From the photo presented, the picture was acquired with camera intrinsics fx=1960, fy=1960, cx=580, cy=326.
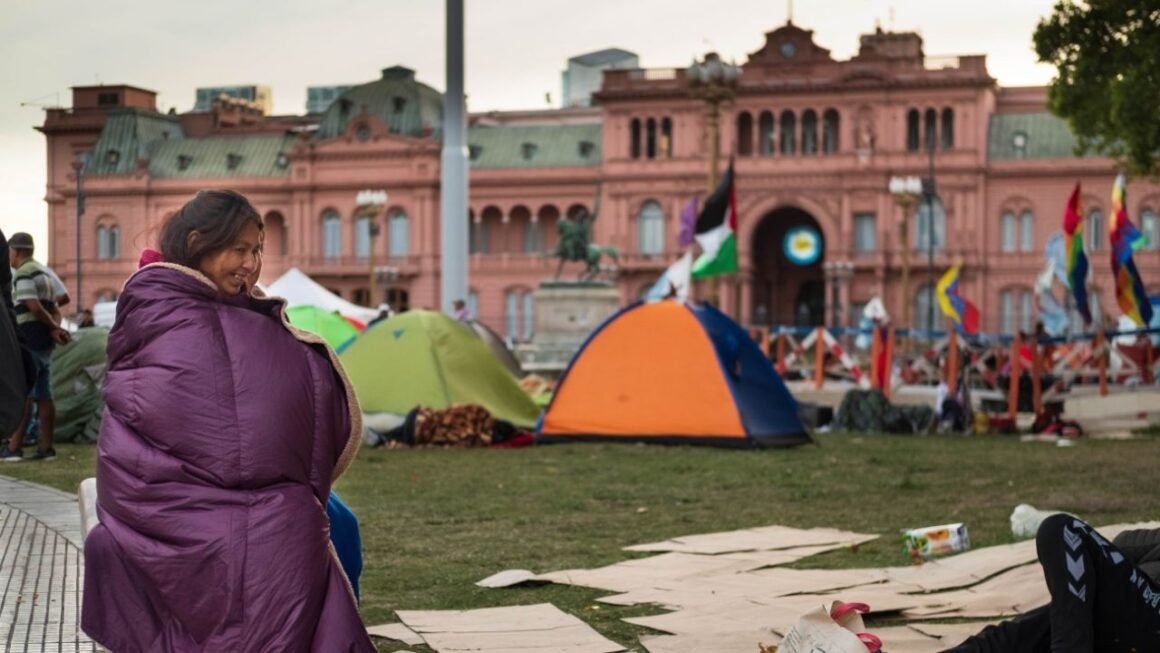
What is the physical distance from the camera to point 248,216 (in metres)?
4.49

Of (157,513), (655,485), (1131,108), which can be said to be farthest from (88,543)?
(1131,108)

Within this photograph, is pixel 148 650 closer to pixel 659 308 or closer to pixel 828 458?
pixel 828 458

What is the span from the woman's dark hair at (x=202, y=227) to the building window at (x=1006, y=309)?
2556 inches

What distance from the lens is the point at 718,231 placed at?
23.1 m

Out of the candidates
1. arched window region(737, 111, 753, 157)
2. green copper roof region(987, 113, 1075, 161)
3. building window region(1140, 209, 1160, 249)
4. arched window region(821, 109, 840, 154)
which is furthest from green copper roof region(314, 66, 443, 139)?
building window region(1140, 209, 1160, 249)

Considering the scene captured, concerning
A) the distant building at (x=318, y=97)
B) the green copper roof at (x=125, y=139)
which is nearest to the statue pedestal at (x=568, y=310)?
the green copper roof at (x=125, y=139)

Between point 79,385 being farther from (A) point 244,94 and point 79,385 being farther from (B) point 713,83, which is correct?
(A) point 244,94

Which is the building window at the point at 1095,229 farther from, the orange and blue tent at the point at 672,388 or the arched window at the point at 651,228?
the orange and blue tent at the point at 672,388

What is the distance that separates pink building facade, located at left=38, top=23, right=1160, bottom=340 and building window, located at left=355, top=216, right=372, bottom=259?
0.27ft

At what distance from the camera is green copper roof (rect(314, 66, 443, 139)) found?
76.5m

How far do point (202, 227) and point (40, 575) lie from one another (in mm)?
2563

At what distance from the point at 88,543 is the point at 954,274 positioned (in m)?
26.2

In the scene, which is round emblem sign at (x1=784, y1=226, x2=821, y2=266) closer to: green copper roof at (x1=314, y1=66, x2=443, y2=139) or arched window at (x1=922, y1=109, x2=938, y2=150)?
arched window at (x1=922, y1=109, x2=938, y2=150)

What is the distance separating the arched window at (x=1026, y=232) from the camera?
6775 cm
